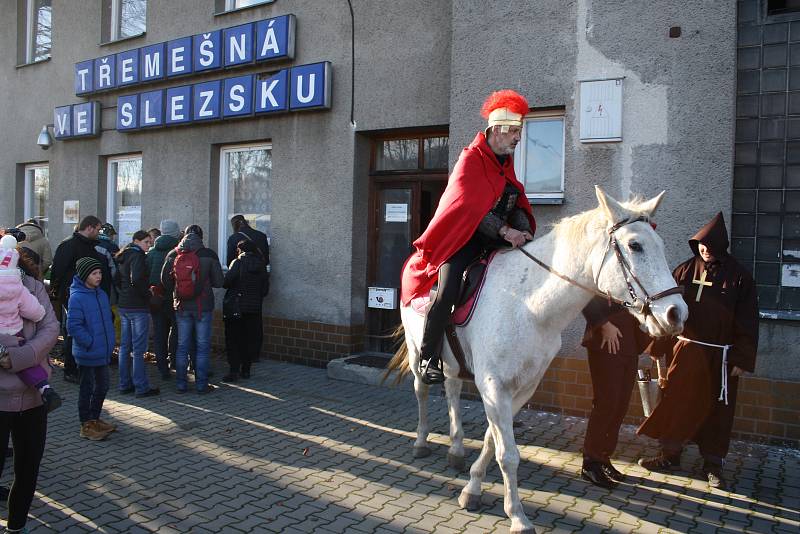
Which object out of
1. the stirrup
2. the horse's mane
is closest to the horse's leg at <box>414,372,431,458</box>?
the stirrup

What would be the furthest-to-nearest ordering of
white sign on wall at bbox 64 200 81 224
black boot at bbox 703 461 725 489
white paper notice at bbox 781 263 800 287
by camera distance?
1. white sign on wall at bbox 64 200 81 224
2. white paper notice at bbox 781 263 800 287
3. black boot at bbox 703 461 725 489

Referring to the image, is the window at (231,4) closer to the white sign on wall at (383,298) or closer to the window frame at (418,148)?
the window frame at (418,148)

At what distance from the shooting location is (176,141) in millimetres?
10398

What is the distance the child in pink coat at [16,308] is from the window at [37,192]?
424 inches

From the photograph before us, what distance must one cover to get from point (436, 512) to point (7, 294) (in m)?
3.11

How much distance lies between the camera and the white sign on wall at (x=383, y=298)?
8562 millimetres

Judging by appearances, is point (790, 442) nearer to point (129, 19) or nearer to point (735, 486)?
point (735, 486)

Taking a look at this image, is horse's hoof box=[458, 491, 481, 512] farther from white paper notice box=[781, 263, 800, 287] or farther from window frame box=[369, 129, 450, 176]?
window frame box=[369, 129, 450, 176]

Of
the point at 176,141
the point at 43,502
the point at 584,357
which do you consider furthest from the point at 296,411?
the point at 176,141

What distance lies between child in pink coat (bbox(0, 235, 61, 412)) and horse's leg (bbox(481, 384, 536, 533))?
267cm

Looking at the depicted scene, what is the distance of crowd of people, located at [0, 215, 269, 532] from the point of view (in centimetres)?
377

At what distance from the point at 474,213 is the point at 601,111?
118 inches

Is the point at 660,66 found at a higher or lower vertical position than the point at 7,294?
higher

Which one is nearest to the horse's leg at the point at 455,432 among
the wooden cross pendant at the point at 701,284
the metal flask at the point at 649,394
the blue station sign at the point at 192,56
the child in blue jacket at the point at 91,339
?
the metal flask at the point at 649,394
